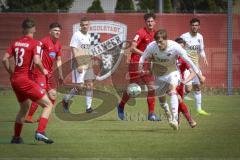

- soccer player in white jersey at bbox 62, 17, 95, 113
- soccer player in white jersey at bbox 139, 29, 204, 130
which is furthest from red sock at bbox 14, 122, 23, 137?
soccer player in white jersey at bbox 62, 17, 95, 113

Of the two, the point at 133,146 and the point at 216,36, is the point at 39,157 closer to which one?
the point at 133,146

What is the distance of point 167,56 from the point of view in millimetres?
13828

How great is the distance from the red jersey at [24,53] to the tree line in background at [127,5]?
18.2 meters

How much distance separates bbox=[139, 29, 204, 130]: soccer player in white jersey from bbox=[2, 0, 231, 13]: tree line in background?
15808 mm

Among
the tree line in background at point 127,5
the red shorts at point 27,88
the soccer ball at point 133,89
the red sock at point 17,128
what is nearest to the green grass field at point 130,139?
the red sock at point 17,128

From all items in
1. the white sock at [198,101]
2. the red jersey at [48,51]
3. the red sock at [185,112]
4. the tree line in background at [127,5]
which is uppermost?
the tree line in background at [127,5]

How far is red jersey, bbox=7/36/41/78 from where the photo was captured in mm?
11727

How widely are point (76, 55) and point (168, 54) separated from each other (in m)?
4.58

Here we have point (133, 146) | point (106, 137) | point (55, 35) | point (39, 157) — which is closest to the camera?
point (39, 157)

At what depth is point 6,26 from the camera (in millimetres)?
24047

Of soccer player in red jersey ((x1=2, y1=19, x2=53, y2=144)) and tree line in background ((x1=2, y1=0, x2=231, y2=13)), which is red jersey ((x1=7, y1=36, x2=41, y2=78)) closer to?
soccer player in red jersey ((x1=2, y1=19, x2=53, y2=144))

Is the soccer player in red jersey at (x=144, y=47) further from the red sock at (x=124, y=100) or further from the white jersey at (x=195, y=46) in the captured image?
the white jersey at (x=195, y=46)

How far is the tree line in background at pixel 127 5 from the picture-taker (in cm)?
3312

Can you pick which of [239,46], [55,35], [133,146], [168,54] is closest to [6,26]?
[239,46]
